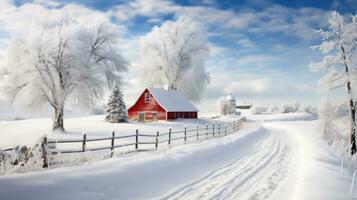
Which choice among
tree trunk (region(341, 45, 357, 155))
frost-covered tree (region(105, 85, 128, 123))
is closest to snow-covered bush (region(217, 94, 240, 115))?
frost-covered tree (region(105, 85, 128, 123))

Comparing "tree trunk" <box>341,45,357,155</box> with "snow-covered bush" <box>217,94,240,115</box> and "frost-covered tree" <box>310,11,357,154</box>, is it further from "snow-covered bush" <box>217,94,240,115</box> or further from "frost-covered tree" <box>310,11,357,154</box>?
"snow-covered bush" <box>217,94,240,115</box>

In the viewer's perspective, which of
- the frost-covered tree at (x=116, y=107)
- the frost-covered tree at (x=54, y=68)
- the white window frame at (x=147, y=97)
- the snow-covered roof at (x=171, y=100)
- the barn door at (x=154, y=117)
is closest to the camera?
the frost-covered tree at (x=54, y=68)

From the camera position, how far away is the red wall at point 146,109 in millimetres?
46719

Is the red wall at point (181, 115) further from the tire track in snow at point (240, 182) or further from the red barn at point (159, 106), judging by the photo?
the tire track in snow at point (240, 182)

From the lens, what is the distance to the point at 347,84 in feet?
77.6

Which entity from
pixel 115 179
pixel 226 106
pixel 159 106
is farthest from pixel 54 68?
pixel 226 106

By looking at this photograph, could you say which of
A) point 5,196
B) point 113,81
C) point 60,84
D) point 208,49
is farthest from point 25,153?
point 208,49

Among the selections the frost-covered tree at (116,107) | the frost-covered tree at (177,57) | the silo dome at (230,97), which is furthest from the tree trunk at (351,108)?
the silo dome at (230,97)

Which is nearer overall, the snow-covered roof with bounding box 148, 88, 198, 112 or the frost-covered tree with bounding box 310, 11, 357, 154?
the frost-covered tree with bounding box 310, 11, 357, 154

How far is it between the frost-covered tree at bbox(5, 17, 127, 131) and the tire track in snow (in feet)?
70.5

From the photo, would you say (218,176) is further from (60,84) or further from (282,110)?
(282,110)

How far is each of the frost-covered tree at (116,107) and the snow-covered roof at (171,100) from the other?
7504 millimetres

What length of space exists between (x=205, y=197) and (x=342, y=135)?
35.5 meters

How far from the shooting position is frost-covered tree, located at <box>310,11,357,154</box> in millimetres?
23266
